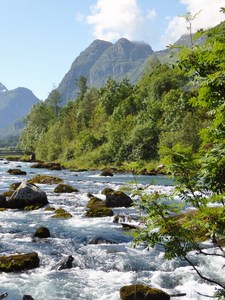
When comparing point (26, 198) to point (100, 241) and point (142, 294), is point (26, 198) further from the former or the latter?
point (142, 294)

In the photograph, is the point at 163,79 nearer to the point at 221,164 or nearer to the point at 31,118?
the point at 31,118

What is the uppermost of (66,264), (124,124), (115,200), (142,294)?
(124,124)

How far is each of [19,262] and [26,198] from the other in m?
14.6

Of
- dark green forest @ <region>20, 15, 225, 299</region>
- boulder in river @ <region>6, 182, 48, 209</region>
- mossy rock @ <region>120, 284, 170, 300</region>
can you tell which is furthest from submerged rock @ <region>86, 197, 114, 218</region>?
mossy rock @ <region>120, 284, 170, 300</region>

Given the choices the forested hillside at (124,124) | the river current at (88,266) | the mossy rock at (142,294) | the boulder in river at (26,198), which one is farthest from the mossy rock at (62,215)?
the mossy rock at (142,294)

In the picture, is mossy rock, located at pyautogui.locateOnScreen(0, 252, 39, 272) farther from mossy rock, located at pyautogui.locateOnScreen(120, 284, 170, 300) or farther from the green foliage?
the green foliage

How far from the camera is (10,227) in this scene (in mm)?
22188

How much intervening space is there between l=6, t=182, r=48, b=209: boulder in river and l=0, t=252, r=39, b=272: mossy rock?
1372 cm

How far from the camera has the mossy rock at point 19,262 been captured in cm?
1472

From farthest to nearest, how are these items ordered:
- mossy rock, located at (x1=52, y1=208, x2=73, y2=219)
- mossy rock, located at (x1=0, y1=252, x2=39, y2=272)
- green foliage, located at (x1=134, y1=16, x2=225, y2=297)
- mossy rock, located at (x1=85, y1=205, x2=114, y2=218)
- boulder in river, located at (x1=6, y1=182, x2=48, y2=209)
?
boulder in river, located at (x1=6, y1=182, x2=48, y2=209), mossy rock, located at (x1=85, y1=205, x2=114, y2=218), mossy rock, located at (x1=52, y1=208, x2=73, y2=219), mossy rock, located at (x1=0, y1=252, x2=39, y2=272), green foliage, located at (x1=134, y1=16, x2=225, y2=297)

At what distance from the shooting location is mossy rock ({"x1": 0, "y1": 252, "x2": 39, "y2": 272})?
48.3ft

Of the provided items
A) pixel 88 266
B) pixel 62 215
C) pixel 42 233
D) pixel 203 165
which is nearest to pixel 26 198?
pixel 62 215

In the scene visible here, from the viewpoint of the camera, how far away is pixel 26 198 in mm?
29188

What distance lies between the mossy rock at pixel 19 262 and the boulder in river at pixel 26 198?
45.0ft
